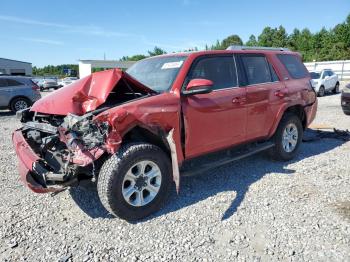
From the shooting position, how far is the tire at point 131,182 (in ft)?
11.1

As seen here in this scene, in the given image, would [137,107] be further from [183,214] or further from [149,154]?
[183,214]

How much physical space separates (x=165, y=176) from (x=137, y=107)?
883 mm

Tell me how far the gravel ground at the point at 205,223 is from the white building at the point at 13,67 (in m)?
57.1

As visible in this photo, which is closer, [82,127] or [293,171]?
[82,127]

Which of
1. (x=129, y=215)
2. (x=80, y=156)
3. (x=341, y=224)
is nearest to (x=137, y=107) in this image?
(x=80, y=156)

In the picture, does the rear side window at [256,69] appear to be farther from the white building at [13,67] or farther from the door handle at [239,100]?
the white building at [13,67]

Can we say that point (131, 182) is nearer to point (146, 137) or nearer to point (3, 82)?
point (146, 137)

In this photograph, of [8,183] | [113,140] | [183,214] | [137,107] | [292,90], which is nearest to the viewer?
[113,140]

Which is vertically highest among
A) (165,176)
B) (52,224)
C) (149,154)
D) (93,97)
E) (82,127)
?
(93,97)

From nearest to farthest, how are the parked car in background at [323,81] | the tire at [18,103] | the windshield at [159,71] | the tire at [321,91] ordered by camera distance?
1. the windshield at [159,71]
2. the tire at [18,103]
3. the parked car in background at [323,81]
4. the tire at [321,91]

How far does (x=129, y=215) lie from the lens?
3.57m

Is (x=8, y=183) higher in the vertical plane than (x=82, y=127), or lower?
lower

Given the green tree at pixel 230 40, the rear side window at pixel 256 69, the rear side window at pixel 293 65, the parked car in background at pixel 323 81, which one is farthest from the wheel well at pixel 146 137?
the green tree at pixel 230 40

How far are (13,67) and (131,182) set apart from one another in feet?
201
